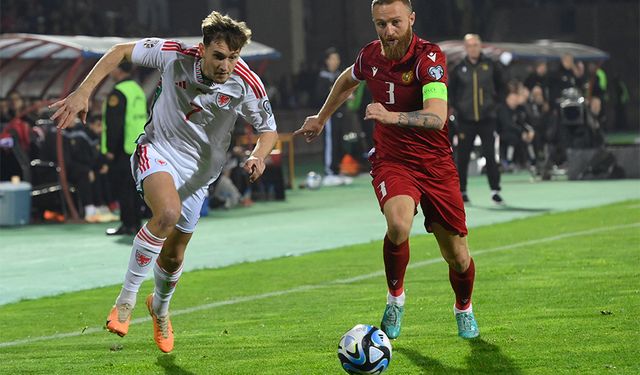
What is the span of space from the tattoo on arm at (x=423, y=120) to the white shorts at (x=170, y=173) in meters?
1.46

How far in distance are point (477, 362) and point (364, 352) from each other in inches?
30.8

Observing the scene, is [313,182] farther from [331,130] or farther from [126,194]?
[126,194]

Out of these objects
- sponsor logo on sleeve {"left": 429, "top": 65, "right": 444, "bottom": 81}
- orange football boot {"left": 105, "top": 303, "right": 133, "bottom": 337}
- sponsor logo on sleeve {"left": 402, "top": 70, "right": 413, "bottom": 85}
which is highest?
sponsor logo on sleeve {"left": 429, "top": 65, "right": 444, "bottom": 81}

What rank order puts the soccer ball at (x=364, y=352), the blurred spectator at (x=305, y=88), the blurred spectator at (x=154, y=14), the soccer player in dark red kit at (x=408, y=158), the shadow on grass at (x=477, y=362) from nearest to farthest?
the soccer ball at (x=364, y=352), the shadow on grass at (x=477, y=362), the soccer player in dark red kit at (x=408, y=158), the blurred spectator at (x=305, y=88), the blurred spectator at (x=154, y=14)

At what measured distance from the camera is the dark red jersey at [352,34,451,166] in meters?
8.63

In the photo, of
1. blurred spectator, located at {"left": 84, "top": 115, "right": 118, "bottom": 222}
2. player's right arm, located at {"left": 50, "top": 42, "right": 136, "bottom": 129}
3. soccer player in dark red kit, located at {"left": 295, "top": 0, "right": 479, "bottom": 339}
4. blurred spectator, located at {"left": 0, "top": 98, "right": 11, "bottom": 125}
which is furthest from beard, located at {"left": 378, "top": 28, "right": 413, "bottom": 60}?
blurred spectator, located at {"left": 0, "top": 98, "right": 11, "bottom": 125}

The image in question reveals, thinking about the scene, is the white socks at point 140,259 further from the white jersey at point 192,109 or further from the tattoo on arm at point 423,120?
the tattoo on arm at point 423,120

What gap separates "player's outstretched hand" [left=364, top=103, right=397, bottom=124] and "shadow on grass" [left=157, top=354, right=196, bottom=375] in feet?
5.51

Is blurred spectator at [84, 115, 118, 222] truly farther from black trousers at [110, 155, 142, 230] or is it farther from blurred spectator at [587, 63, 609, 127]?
blurred spectator at [587, 63, 609, 127]

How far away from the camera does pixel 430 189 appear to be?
8.77 metres

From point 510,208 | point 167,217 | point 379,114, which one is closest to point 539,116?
point 510,208

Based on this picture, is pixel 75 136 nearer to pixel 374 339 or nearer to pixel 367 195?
pixel 367 195

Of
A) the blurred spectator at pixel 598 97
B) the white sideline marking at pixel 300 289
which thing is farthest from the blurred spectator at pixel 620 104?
the white sideline marking at pixel 300 289

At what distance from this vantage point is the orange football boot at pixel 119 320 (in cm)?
852
